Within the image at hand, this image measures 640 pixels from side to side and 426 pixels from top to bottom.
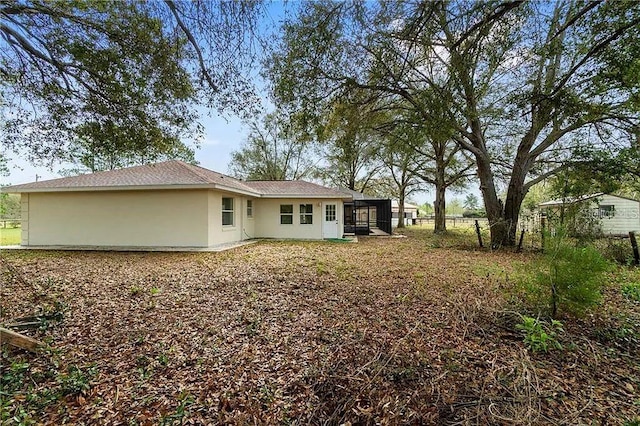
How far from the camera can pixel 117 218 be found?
39.1ft

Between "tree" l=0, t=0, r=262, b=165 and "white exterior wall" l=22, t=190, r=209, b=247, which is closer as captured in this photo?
"tree" l=0, t=0, r=262, b=165

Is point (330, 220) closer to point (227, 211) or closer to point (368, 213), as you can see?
point (227, 211)

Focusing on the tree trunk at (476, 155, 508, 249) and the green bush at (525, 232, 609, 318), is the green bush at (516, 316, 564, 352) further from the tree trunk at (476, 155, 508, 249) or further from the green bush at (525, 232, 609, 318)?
the tree trunk at (476, 155, 508, 249)

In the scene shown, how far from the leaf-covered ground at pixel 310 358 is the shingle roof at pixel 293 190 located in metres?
9.59

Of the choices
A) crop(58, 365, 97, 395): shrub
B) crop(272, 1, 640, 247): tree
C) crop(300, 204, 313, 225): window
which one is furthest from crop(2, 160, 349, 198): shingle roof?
crop(58, 365, 97, 395): shrub

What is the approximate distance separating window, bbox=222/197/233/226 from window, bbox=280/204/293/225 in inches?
129

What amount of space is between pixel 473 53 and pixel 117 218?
1225 cm

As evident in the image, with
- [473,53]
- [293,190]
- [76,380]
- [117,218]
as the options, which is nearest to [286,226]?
[293,190]

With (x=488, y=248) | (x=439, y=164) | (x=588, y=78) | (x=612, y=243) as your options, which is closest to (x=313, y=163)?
(x=439, y=164)

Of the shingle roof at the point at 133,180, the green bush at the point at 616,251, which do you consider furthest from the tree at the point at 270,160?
the green bush at the point at 616,251

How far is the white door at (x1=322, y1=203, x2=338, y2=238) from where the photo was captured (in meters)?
16.1

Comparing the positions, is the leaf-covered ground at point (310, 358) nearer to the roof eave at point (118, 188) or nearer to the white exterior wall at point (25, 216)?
the roof eave at point (118, 188)

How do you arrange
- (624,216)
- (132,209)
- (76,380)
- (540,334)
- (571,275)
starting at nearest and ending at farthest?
(76,380), (540,334), (571,275), (132,209), (624,216)

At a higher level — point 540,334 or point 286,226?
point 286,226
